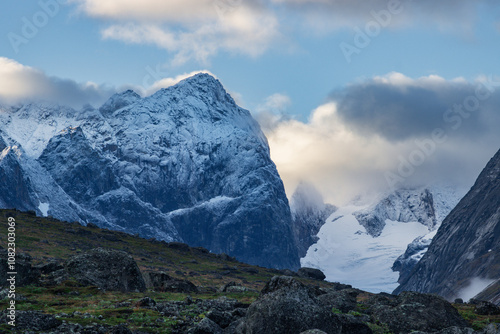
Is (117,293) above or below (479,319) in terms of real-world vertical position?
above

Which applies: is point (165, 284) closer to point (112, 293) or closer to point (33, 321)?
point (112, 293)

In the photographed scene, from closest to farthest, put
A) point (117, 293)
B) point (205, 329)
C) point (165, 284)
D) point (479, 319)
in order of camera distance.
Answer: point (205, 329), point (117, 293), point (479, 319), point (165, 284)

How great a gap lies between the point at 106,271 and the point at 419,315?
26784 mm

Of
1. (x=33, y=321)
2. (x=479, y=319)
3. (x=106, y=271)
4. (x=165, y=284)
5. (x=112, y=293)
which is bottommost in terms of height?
(x=33, y=321)

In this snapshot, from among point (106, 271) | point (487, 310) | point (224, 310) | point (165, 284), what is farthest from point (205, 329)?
point (487, 310)

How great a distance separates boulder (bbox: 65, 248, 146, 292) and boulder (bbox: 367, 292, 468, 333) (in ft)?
70.4

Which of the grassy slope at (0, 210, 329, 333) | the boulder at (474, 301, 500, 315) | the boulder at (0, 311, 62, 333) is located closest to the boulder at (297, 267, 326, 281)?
the grassy slope at (0, 210, 329, 333)

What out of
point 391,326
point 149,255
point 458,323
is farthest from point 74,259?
point 149,255

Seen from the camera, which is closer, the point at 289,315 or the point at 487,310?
the point at 289,315

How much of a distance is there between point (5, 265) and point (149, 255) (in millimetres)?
99327

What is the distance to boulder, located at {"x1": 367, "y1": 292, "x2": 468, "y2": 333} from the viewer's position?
152 ft

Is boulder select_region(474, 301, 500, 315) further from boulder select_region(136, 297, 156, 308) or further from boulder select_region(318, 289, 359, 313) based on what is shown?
boulder select_region(136, 297, 156, 308)

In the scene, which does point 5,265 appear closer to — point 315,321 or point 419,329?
point 315,321

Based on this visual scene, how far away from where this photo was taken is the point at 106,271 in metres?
57.0
